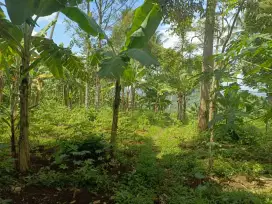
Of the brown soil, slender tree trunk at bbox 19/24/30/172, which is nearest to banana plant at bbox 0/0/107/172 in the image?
slender tree trunk at bbox 19/24/30/172

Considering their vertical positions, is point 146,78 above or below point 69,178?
above

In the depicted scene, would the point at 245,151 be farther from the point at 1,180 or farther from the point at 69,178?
the point at 1,180

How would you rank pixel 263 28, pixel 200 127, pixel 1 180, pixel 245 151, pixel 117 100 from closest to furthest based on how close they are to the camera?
pixel 1 180 → pixel 117 100 → pixel 245 151 → pixel 200 127 → pixel 263 28

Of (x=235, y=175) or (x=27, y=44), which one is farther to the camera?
(x=235, y=175)

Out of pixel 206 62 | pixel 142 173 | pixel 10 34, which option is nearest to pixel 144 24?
pixel 10 34

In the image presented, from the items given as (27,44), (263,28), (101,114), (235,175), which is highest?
(263,28)

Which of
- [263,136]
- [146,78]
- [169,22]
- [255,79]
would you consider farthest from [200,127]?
[146,78]

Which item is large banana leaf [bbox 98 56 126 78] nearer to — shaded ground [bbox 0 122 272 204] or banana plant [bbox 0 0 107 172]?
banana plant [bbox 0 0 107 172]

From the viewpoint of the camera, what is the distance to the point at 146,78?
21.0 meters

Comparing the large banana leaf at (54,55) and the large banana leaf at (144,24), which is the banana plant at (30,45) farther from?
the large banana leaf at (144,24)

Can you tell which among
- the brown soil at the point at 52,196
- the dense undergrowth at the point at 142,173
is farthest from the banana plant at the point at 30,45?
the brown soil at the point at 52,196

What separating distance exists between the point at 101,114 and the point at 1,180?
955 centimetres

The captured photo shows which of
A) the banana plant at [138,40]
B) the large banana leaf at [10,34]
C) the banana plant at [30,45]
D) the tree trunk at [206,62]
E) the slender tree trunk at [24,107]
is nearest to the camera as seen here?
the banana plant at [30,45]

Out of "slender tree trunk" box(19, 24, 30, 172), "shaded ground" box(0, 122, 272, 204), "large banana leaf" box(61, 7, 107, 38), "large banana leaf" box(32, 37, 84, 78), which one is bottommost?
"shaded ground" box(0, 122, 272, 204)
